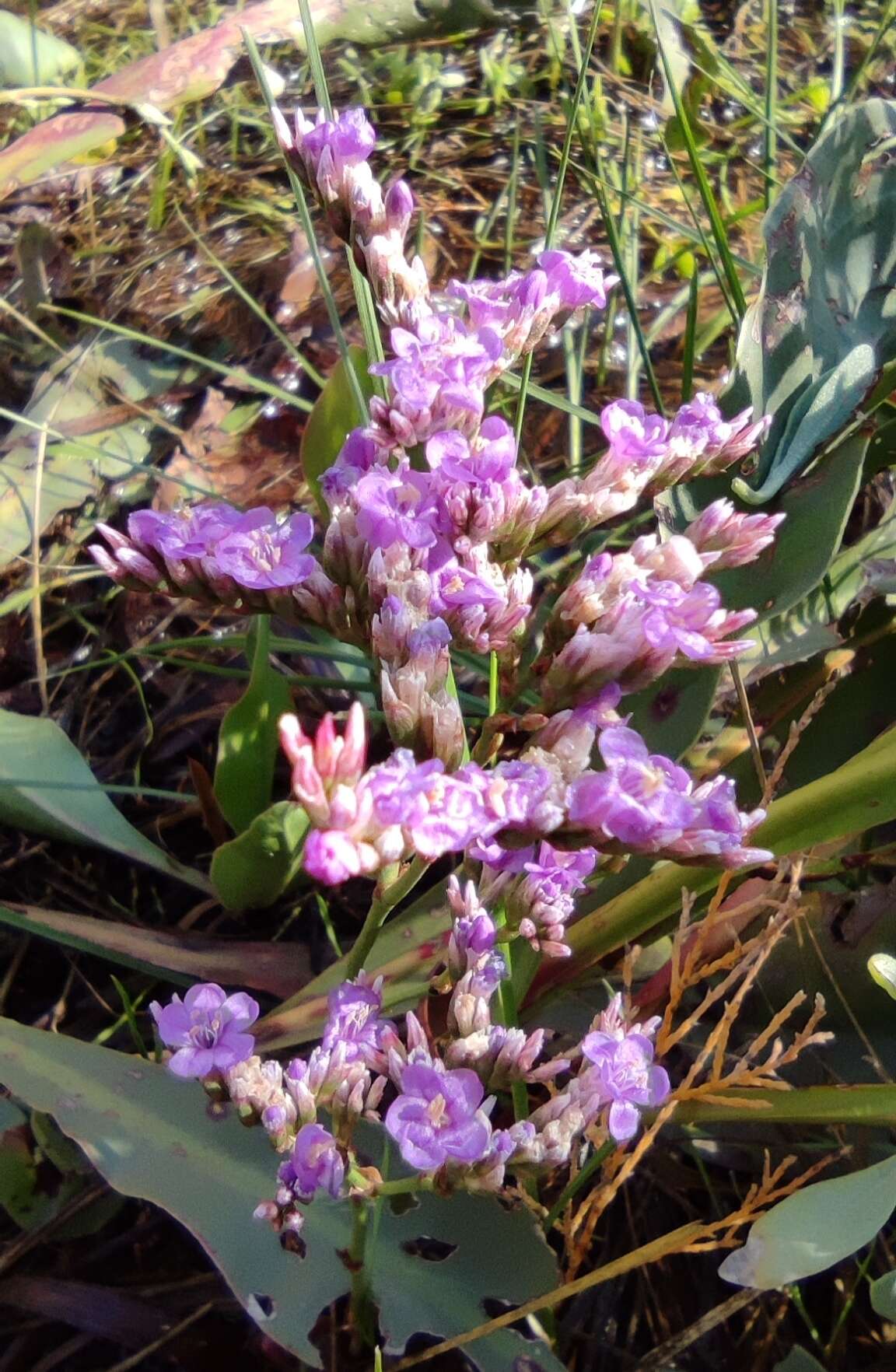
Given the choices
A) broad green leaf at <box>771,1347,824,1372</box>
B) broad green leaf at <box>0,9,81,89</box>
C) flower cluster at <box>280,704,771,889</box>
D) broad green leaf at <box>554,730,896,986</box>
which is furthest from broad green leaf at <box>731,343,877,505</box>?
broad green leaf at <box>0,9,81,89</box>

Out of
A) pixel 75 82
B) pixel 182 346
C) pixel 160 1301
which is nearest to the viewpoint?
pixel 160 1301

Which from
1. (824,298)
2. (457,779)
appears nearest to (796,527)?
(824,298)

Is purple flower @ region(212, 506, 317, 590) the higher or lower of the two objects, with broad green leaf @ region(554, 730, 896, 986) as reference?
higher

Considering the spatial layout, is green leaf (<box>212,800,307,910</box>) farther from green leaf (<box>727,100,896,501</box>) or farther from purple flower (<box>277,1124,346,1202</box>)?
green leaf (<box>727,100,896,501</box>)

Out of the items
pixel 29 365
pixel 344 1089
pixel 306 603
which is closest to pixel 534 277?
pixel 306 603

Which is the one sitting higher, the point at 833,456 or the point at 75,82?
the point at 75,82

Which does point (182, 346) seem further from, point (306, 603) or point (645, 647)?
point (645, 647)

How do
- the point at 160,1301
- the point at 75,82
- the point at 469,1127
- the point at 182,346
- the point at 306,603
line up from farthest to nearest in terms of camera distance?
the point at 75,82
the point at 182,346
the point at 160,1301
the point at 306,603
the point at 469,1127

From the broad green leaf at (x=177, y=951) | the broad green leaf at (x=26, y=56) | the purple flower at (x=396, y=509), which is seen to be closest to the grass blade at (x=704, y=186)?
the purple flower at (x=396, y=509)

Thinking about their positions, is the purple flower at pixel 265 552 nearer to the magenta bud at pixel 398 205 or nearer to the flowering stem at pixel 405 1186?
the magenta bud at pixel 398 205
